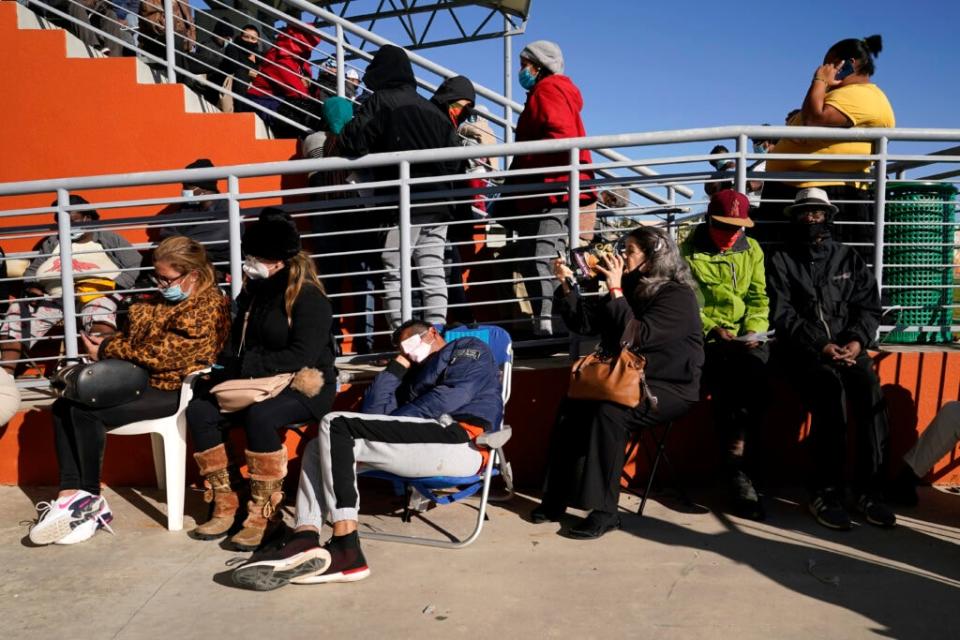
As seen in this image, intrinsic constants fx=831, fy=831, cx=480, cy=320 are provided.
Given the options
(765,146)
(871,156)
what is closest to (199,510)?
(871,156)

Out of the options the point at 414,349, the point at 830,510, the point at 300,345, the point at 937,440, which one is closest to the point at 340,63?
the point at 414,349

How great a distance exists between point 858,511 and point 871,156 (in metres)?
2.08

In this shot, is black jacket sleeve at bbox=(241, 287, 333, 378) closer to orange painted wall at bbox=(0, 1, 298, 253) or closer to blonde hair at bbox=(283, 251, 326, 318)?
blonde hair at bbox=(283, 251, 326, 318)

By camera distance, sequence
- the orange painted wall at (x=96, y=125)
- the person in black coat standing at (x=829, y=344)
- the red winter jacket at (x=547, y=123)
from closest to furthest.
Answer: the person in black coat standing at (x=829, y=344), the red winter jacket at (x=547, y=123), the orange painted wall at (x=96, y=125)

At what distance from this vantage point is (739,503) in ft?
14.8

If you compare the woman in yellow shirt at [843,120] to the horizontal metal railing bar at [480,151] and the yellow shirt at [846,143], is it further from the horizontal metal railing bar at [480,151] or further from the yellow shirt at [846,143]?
the horizontal metal railing bar at [480,151]

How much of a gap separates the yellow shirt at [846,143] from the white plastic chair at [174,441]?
3.81 m

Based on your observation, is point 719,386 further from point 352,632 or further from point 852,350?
point 352,632

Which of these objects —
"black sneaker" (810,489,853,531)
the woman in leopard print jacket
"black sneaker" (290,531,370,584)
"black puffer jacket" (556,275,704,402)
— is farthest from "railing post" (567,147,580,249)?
"black sneaker" (290,531,370,584)

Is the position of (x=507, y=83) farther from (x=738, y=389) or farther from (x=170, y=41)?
(x=738, y=389)

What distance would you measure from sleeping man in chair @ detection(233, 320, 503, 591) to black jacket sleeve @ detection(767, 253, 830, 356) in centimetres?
168

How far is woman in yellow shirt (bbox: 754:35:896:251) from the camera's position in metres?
5.23

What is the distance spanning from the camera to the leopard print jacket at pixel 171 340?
4.52 metres

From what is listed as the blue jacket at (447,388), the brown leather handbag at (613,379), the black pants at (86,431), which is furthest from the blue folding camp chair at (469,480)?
the black pants at (86,431)
